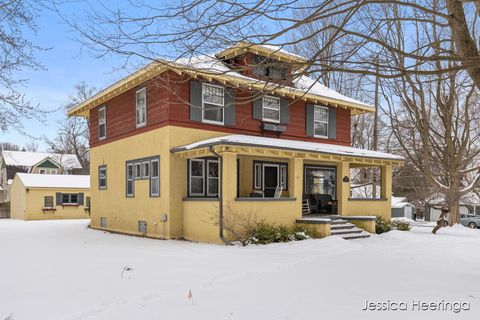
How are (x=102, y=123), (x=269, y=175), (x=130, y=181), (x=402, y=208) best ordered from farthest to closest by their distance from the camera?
1. (x=402, y=208)
2. (x=102, y=123)
3. (x=269, y=175)
4. (x=130, y=181)

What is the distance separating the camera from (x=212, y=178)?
13836 mm

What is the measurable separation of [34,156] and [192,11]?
1672 inches

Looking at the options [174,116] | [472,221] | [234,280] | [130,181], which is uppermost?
[174,116]

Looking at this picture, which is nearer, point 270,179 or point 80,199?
point 270,179

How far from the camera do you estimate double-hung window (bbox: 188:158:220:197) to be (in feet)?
44.0

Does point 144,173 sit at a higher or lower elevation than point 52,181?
higher

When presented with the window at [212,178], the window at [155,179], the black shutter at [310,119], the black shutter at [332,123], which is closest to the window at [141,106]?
the window at [155,179]

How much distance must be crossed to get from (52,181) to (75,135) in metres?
12.9

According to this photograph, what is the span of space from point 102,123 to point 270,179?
7814 millimetres

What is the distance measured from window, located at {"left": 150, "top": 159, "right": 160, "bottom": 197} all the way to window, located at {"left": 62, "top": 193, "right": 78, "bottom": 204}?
17535mm

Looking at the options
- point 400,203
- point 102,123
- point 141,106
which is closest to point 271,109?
point 141,106

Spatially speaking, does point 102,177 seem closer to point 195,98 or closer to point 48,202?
point 195,98

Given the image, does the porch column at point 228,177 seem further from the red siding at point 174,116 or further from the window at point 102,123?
the window at point 102,123

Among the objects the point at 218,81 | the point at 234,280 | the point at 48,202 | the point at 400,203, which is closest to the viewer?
the point at 234,280
